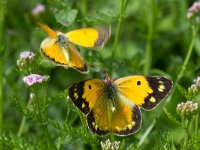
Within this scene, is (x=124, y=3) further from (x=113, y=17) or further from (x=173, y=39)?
(x=173, y=39)

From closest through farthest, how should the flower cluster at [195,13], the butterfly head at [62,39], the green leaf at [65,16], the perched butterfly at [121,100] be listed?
1. the perched butterfly at [121,100]
2. the butterfly head at [62,39]
3. the green leaf at [65,16]
4. the flower cluster at [195,13]

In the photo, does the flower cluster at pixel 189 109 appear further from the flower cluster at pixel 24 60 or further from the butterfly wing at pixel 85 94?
the flower cluster at pixel 24 60

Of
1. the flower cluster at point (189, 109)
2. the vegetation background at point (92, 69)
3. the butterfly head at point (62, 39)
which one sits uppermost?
the butterfly head at point (62, 39)

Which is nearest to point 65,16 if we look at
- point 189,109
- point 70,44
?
point 70,44

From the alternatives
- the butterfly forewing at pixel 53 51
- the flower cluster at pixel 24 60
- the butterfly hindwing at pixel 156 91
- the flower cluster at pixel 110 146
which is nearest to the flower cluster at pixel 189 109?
the butterfly hindwing at pixel 156 91

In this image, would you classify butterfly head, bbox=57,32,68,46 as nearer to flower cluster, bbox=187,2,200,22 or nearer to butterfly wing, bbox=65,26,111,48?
butterfly wing, bbox=65,26,111,48

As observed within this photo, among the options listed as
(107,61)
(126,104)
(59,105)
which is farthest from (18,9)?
(126,104)
